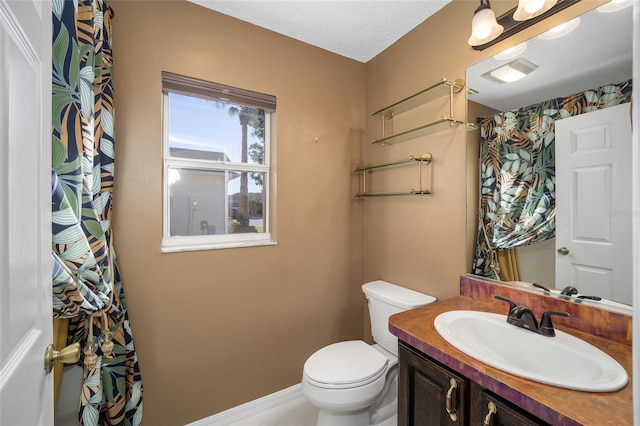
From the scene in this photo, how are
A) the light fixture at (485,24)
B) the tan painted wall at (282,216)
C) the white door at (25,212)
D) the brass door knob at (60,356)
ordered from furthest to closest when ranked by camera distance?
the tan painted wall at (282,216), the light fixture at (485,24), the brass door knob at (60,356), the white door at (25,212)

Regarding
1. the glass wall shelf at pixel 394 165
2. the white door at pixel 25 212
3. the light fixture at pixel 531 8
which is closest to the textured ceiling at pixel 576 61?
the light fixture at pixel 531 8

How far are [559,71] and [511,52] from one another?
0.79 ft

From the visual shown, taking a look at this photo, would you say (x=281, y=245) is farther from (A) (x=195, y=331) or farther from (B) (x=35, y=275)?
(B) (x=35, y=275)

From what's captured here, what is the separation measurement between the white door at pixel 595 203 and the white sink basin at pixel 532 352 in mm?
254

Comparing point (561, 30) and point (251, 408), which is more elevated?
point (561, 30)

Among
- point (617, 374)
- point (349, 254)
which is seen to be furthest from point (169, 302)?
point (617, 374)

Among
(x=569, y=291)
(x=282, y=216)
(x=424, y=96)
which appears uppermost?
(x=424, y=96)

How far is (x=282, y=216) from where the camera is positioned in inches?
73.8

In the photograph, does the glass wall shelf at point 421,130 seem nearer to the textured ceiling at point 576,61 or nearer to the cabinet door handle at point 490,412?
the textured ceiling at point 576,61

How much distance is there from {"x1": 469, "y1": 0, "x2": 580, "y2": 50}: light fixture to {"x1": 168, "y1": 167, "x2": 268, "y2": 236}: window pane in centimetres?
144

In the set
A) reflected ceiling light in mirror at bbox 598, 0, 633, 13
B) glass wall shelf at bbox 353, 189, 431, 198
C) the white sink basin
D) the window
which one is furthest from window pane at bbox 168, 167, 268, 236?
reflected ceiling light in mirror at bbox 598, 0, 633, 13

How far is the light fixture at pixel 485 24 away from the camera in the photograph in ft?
4.11

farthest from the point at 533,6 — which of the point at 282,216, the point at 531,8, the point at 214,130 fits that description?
the point at 214,130

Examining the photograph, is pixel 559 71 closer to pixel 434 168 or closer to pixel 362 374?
pixel 434 168
